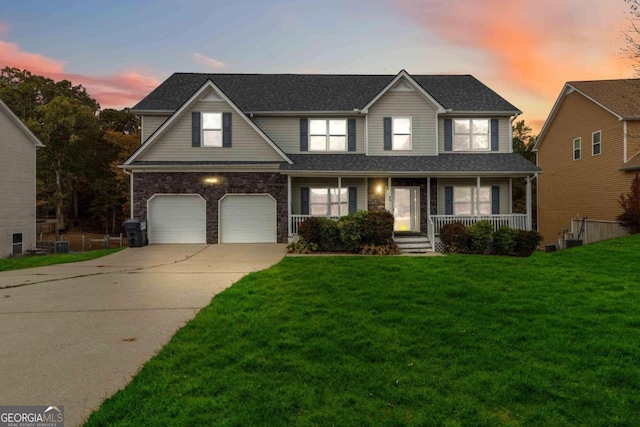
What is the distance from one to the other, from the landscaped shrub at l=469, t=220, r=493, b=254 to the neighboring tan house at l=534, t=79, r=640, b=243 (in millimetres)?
8246

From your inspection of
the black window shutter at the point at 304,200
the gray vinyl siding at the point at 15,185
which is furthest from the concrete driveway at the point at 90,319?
the gray vinyl siding at the point at 15,185

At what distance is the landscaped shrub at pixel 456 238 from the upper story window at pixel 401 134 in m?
5.12

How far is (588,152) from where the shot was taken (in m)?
20.0

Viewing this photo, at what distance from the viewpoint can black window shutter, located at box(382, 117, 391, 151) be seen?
16.4 metres

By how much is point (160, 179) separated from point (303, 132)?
706 centimetres

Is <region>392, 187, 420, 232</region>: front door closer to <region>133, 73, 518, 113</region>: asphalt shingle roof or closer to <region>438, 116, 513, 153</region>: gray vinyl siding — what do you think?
<region>438, 116, 513, 153</region>: gray vinyl siding

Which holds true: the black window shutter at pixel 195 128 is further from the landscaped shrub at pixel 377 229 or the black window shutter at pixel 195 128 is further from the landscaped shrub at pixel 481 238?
the landscaped shrub at pixel 481 238

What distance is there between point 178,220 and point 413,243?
1050cm

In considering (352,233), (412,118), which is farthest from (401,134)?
(352,233)

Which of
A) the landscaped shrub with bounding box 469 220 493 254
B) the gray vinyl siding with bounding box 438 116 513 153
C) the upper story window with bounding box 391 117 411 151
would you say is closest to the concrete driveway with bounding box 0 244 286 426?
the landscaped shrub with bounding box 469 220 493 254

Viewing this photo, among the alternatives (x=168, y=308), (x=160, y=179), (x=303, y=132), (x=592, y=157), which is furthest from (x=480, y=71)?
(x=168, y=308)

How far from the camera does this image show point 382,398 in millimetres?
3057

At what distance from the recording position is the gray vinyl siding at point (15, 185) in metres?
18.6

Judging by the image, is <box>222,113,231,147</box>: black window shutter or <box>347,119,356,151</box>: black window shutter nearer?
<box>222,113,231,147</box>: black window shutter
